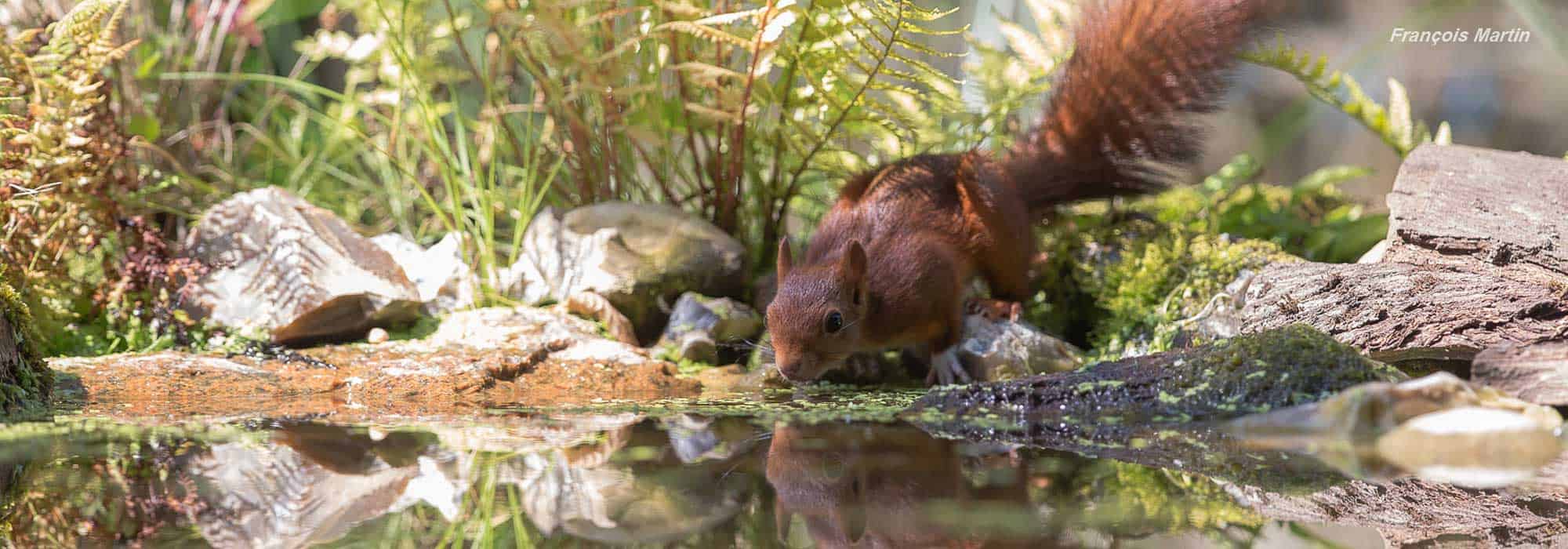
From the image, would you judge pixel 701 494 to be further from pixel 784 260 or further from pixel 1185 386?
pixel 784 260

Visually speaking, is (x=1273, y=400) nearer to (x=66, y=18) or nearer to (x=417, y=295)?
(x=417, y=295)

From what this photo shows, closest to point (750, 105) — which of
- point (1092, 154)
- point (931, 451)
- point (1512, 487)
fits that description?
point (1092, 154)

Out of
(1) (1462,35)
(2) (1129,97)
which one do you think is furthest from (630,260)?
(1) (1462,35)

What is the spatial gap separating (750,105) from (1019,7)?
2692mm

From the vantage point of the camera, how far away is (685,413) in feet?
10.2

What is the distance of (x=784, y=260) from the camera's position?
12.7ft

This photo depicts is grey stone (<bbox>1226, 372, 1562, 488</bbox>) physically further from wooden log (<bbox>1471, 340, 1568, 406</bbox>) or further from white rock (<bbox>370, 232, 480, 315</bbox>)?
white rock (<bbox>370, 232, 480, 315</bbox>)

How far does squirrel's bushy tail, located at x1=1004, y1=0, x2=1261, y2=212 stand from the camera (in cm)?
439

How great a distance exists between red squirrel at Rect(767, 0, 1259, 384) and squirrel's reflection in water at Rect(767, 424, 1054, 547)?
1124mm

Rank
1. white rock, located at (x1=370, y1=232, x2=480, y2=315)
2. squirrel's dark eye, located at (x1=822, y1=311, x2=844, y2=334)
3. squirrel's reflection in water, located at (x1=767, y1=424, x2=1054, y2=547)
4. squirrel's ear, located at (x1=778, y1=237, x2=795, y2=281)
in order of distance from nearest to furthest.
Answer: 1. squirrel's reflection in water, located at (x1=767, y1=424, x2=1054, y2=547)
2. squirrel's dark eye, located at (x1=822, y1=311, x2=844, y2=334)
3. squirrel's ear, located at (x1=778, y1=237, x2=795, y2=281)
4. white rock, located at (x1=370, y1=232, x2=480, y2=315)

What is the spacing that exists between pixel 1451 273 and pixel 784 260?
2.12 metres

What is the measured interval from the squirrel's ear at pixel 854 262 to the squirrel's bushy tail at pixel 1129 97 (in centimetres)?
112

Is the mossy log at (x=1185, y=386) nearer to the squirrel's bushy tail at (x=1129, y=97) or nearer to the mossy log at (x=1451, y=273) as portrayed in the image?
the mossy log at (x=1451, y=273)

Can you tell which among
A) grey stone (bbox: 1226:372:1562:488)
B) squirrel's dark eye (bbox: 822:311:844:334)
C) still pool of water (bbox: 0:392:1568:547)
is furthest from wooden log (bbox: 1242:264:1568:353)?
squirrel's dark eye (bbox: 822:311:844:334)
